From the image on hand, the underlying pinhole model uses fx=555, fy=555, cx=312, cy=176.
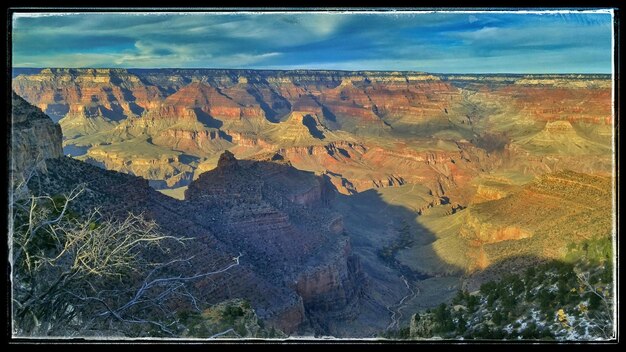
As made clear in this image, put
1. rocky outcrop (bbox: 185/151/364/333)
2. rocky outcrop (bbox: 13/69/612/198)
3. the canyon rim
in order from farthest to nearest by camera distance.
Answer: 1. rocky outcrop (bbox: 13/69/612/198)
2. rocky outcrop (bbox: 185/151/364/333)
3. the canyon rim

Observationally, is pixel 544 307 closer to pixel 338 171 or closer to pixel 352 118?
pixel 338 171

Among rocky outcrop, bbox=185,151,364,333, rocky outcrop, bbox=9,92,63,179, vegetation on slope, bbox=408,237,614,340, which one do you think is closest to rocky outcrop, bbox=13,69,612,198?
rocky outcrop, bbox=185,151,364,333

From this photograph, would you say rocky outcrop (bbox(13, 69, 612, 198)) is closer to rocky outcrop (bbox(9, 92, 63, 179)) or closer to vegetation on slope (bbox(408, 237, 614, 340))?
rocky outcrop (bbox(9, 92, 63, 179))

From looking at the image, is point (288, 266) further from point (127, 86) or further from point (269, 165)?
point (127, 86)

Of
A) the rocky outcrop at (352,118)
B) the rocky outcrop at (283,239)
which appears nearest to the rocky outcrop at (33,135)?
the rocky outcrop at (283,239)

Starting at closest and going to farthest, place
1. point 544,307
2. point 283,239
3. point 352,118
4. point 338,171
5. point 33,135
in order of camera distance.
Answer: point 544,307
point 33,135
point 283,239
point 338,171
point 352,118

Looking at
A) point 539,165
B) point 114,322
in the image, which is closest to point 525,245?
point 114,322

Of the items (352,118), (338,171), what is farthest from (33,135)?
(352,118)
